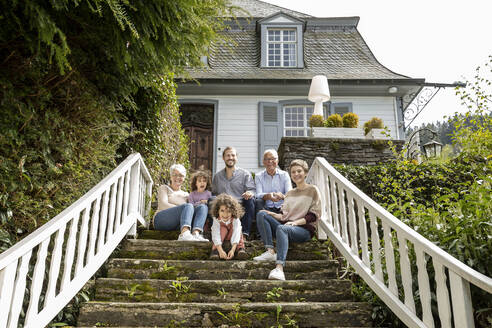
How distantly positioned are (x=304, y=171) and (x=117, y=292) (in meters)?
2.00

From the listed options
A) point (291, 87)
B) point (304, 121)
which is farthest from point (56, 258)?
point (304, 121)

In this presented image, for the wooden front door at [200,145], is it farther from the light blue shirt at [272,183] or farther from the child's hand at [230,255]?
the child's hand at [230,255]

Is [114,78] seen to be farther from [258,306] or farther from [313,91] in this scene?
[313,91]

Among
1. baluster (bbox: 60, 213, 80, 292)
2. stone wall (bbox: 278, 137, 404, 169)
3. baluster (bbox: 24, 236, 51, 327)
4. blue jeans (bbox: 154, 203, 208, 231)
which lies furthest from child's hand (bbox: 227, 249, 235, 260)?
stone wall (bbox: 278, 137, 404, 169)

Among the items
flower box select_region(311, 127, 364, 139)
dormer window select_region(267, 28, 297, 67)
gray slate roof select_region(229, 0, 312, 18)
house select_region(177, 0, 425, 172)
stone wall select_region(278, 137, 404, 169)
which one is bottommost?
stone wall select_region(278, 137, 404, 169)

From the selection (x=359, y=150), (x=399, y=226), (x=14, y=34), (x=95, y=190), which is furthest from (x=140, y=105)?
(x=359, y=150)

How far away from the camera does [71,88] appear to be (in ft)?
9.10

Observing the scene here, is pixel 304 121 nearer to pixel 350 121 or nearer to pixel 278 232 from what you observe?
pixel 350 121

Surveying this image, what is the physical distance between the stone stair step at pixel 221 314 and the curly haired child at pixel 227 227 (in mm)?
767

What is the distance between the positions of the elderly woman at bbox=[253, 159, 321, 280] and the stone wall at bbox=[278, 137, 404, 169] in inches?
91.7

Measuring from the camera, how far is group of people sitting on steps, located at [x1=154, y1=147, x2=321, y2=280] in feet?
11.1

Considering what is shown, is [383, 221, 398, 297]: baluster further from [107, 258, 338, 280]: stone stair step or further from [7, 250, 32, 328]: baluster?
[7, 250, 32, 328]: baluster

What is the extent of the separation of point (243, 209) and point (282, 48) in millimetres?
6973

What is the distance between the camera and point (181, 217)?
12.2ft
